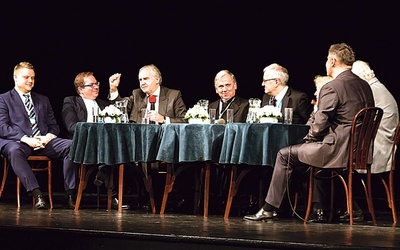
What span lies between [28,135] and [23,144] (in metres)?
0.21

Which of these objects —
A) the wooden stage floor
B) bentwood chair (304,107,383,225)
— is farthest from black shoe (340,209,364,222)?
bentwood chair (304,107,383,225)

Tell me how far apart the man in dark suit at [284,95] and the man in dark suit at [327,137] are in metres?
0.90

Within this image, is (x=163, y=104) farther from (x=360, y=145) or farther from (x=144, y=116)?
(x=360, y=145)

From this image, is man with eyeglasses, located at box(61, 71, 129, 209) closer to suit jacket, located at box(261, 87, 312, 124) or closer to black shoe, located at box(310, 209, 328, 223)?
suit jacket, located at box(261, 87, 312, 124)

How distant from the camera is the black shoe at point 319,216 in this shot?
5160 millimetres

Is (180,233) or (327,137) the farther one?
(327,137)

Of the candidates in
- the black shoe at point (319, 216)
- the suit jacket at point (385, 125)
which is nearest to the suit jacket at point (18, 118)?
the black shoe at point (319, 216)

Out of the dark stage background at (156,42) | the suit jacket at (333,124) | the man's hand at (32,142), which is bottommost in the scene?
the man's hand at (32,142)

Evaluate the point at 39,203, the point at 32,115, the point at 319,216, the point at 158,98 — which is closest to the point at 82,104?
the point at 32,115

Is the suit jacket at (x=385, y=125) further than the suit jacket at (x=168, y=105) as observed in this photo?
No

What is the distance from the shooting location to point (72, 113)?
6.51 m

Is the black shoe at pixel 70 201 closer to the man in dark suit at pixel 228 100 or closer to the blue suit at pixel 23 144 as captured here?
the blue suit at pixel 23 144

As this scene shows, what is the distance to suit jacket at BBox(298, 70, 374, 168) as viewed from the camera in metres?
4.92

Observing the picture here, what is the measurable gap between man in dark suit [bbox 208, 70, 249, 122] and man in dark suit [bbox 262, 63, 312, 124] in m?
0.35
